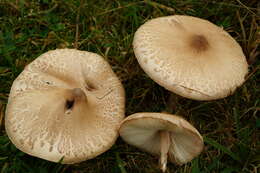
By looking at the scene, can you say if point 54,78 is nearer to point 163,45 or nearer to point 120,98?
point 120,98

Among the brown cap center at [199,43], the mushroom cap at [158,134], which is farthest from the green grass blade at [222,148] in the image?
the brown cap center at [199,43]

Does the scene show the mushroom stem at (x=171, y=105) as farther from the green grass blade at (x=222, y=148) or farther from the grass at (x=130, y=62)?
the green grass blade at (x=222, y=148)

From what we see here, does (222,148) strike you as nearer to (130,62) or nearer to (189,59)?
(189,59)

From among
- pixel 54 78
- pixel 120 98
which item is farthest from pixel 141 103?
pixel 54 78

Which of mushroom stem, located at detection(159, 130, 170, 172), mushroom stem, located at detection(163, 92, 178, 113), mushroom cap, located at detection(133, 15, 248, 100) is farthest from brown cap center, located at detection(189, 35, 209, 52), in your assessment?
mushroom stem, located at detection(159, 130, 170, 172)

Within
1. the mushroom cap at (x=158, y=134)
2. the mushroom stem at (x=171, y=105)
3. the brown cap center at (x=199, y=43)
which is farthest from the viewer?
the mushroom stem at (x=171, y=105)
